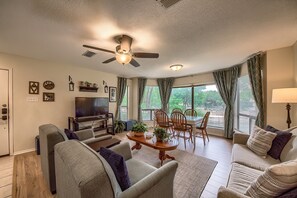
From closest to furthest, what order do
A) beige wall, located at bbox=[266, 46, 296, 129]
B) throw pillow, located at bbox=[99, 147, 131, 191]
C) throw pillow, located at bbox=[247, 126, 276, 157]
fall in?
throw pillow, located at bbox=[99, 147, 131, 191], throw pillow, located at bbox=[247, 126, 276, 157], beige wall, located at bbox=[266, 46, 296, 129]

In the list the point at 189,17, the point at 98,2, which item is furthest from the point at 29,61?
the point at 189,17

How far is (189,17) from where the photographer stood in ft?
5.67

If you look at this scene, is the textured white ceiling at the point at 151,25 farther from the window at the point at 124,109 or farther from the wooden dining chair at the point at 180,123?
the window at the point at 124,109

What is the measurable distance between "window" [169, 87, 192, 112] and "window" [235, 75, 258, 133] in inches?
69.1

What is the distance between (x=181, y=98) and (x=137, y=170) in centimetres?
465

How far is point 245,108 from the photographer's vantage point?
394 cm

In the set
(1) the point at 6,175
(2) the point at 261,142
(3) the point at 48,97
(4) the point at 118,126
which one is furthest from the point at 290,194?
(4) the point at 118,126

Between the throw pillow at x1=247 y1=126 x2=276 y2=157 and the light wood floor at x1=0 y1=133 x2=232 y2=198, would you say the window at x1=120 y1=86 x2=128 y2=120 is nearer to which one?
the light wood floor at x1=0 y1=133 x2=232 y2=198

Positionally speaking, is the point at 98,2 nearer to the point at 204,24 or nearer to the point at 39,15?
the point at 39,15

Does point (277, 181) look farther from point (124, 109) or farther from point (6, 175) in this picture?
point (124, 109)

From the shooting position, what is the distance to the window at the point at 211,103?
190 inches

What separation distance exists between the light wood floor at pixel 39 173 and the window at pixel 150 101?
284 cm

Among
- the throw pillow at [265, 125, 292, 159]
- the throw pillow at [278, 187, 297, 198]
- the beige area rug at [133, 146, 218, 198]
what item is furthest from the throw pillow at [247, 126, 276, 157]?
the throw pillow at [278, 187, 297, 198]

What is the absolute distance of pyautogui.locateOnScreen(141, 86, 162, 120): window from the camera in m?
6.34
